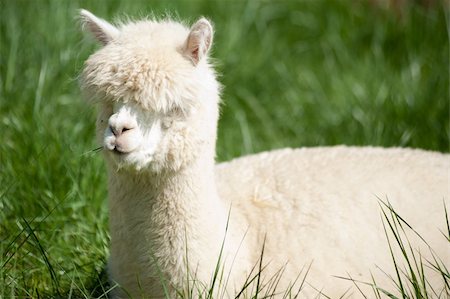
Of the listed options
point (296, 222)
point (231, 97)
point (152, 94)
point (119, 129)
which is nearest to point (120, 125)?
point (119, 129)

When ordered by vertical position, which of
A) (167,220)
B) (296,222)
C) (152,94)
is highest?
(152,94)

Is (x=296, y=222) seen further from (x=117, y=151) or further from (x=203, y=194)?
(x=117, y=151)

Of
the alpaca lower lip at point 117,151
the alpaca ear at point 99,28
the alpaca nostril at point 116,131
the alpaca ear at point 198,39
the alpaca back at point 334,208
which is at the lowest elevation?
the alpaca back at point 334,208

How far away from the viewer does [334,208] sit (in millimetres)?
3523

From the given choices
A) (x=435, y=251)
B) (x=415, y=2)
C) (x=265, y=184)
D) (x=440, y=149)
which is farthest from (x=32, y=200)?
(x=415, y=2)

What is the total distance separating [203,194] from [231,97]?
299cm

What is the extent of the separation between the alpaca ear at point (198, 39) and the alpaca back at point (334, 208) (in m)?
0.75

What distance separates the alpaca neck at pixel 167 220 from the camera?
10.4 feet

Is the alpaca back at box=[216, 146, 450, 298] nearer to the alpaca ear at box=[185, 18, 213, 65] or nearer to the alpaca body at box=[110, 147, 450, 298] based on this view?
the alpaca body at box=[110, 147, 450, 298]

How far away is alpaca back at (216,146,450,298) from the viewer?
3387 mm

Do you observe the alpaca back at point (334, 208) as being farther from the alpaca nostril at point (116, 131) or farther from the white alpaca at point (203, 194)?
the alpaca nostril at point (116, 131)

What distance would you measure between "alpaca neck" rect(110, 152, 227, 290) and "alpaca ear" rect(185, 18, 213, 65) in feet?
1.34

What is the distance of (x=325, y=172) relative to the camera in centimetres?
370

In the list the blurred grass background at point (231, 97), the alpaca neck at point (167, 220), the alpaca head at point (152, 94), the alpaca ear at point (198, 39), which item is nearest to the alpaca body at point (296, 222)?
the alpaca neck at point (167, 220)
